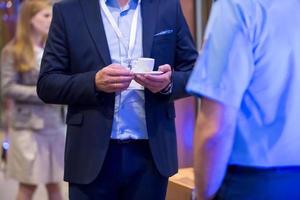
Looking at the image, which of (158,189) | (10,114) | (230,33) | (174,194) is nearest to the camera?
(230,33)

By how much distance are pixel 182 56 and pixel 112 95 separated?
305 millimetres

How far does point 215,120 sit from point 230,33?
0.18 m

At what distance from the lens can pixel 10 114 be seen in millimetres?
3311

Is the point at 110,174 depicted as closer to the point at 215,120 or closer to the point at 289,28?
the point at 215,120

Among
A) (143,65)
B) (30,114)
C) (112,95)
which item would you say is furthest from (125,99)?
(30,114)

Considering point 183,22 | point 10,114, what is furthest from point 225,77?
point 10,114

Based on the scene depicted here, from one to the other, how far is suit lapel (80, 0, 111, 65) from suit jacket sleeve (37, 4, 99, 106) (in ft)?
0.23

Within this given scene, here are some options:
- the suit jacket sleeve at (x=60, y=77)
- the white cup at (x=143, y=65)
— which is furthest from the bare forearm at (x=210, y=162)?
the suit jacket sleeve at (x=60, y=77)

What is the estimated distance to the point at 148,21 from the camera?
1.86 metres

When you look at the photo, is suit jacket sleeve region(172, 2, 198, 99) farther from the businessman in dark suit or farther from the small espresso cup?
the small espresso cup

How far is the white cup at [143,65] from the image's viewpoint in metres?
1.71

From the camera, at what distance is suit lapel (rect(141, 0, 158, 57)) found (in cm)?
183

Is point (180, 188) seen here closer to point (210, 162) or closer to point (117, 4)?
point (117, 4)

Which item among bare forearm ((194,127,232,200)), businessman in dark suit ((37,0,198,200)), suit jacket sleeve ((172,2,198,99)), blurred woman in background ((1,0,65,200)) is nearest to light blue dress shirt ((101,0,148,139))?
businessman in dark suit ((37,0,198,200))
